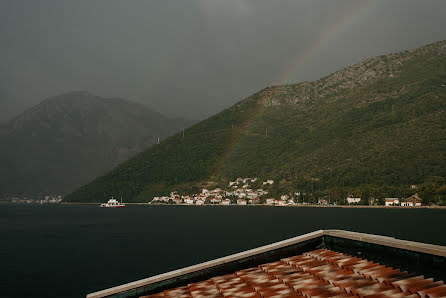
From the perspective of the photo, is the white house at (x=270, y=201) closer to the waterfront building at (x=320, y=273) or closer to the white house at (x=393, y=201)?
the white house at (x=393, y=201)

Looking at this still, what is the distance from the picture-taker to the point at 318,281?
6.95 m

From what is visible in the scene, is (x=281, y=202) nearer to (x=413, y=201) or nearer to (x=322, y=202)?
(x=322, y=202)

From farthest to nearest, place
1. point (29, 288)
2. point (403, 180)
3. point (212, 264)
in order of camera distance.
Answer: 1. point (403, 180)
2. point (29, 288)
3. point (212, 264)

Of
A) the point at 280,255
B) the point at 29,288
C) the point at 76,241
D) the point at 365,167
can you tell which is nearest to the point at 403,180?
the point at 365,167

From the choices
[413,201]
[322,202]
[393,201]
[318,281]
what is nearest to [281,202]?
[322,202]

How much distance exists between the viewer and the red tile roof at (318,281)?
19.2ft

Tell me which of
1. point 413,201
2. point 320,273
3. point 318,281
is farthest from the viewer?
point 413,201

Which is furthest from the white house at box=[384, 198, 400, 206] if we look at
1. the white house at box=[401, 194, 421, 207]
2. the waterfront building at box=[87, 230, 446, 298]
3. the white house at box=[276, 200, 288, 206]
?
the waterfront building at box=[87, 230, 446, 298]

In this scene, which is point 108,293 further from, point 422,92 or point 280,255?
point 422,92

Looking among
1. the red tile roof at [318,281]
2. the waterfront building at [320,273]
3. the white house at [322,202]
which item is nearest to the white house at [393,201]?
the white house at [322,202]

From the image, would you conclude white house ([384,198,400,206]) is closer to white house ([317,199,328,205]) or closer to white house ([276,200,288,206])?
white house ([317,199,328,205])

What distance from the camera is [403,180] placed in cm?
14888

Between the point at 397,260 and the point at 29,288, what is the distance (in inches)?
1341

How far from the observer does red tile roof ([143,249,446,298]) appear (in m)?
5.86
